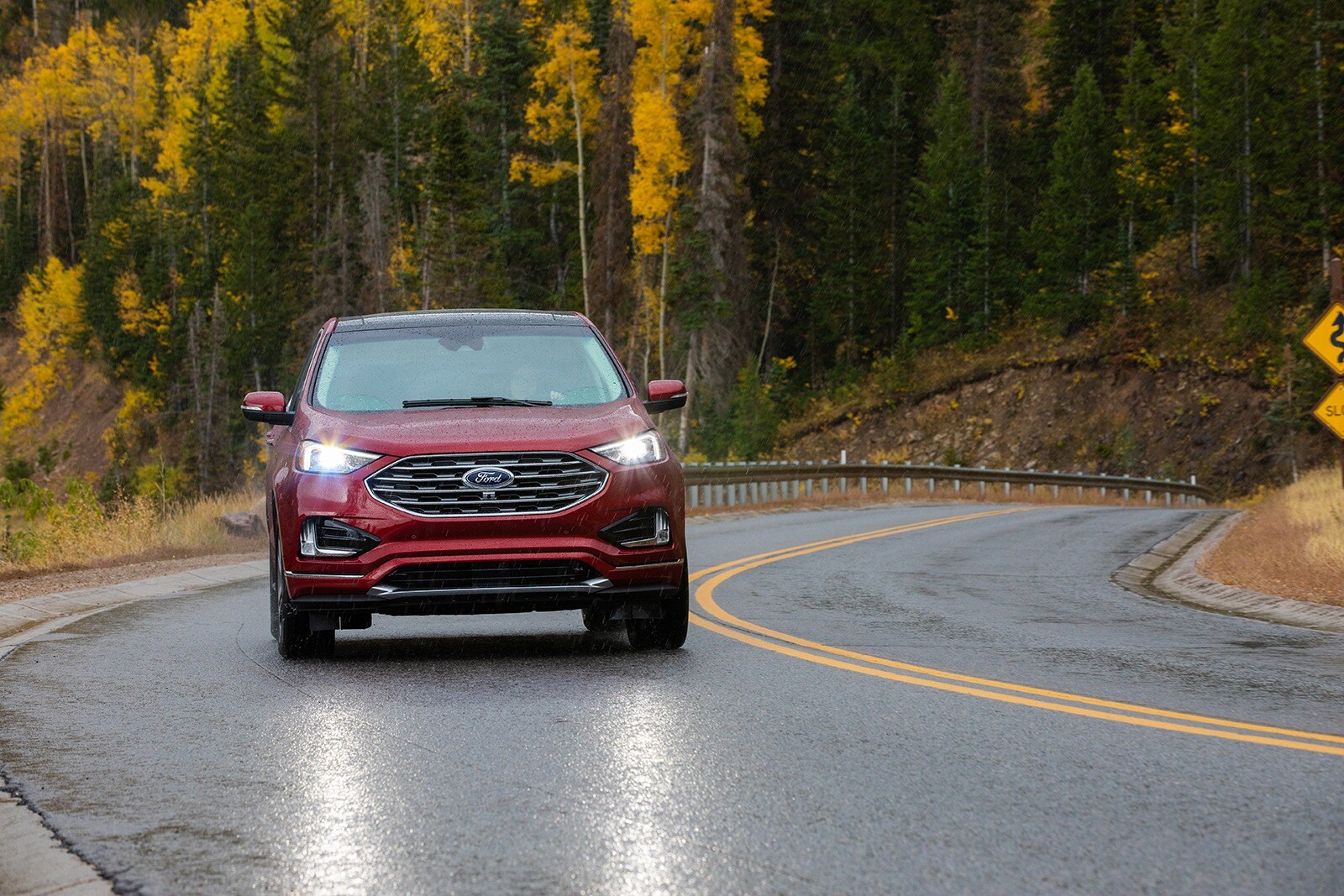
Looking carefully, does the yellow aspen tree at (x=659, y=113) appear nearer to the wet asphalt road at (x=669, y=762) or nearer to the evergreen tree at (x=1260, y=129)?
the evergreen tree at (x=1260, y=129)

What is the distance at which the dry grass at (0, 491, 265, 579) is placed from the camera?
17.0 m

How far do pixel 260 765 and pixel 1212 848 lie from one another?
3.62 meters

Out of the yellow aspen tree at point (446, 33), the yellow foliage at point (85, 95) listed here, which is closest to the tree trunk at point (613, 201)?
the yellow aspen tree at point (446, 33)

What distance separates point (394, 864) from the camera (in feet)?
15.8

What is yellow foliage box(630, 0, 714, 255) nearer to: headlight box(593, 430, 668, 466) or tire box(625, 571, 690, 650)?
tire box(625, 571, 690, 650)

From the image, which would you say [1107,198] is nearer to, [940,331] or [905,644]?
[940,331]

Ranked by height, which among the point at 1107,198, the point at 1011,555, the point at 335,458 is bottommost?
the point at 1011,555

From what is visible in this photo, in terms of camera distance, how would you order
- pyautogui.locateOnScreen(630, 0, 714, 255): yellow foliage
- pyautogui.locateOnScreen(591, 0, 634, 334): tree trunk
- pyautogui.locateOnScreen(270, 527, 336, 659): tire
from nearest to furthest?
pyautogui.locateOnScreen(270, 527, 336, 659): tire
pyautogui.locateOnScreen(630, 0, 714, 255): yellow foliage
pyautogui.locateOnScreen(591, 0, 634, 334): tree trunk

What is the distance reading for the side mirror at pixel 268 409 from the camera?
32.2ft

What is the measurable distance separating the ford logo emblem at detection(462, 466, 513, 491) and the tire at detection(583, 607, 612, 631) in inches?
41.4

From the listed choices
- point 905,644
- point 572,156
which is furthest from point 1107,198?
point 905,644

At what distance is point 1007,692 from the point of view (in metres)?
8.12

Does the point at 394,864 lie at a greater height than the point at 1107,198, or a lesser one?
lesser

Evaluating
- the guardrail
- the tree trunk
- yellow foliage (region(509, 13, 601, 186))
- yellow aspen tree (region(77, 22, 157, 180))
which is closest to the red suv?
the guardrail
